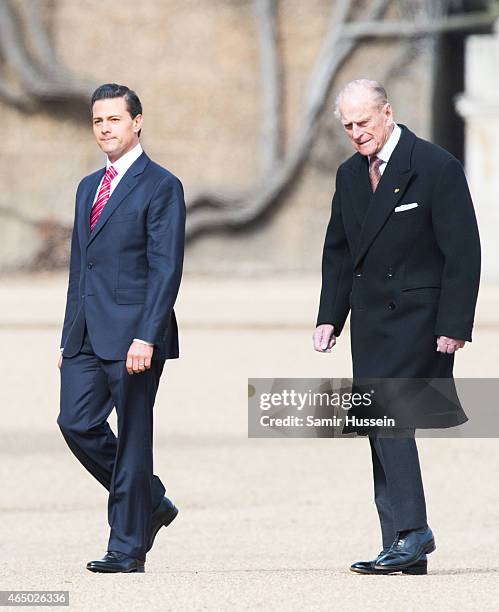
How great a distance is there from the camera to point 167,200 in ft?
16.1

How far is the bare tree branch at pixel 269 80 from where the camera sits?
→ 63.1 feet

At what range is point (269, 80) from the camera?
1920 cm

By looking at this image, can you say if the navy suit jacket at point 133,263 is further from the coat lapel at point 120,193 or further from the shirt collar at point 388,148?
the shirt collar at point 388,148

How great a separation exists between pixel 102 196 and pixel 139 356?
540 mm

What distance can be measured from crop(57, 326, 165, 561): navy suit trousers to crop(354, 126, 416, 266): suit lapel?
731 mm

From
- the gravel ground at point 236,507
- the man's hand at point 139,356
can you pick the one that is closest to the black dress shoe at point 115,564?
the gravel ground at point 236,507

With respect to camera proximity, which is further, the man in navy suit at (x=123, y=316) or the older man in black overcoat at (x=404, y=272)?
the man in navy suit at (x=123, y=316)

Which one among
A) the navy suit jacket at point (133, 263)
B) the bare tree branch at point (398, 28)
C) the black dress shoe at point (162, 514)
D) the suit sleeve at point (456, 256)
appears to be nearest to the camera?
the suit sleeve at point (456, 256)

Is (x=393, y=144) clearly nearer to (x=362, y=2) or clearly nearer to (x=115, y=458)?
(x=115, y=458)

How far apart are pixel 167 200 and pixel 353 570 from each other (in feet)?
3.98

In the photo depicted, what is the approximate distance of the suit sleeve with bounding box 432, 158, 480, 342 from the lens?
4723 mm

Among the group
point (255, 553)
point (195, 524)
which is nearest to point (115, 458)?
point (255, 553)

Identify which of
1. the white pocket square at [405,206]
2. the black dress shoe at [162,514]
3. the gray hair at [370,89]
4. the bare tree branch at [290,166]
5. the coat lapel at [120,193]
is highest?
the bare tree branch at [290,166]

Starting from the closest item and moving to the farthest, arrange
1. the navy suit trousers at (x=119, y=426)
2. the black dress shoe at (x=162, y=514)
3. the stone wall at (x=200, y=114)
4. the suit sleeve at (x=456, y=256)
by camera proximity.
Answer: the suit sleeve at (x=456, y=256) < the navy suit trousers at (x=119, y=426) < the black dress shoe at (x=162, y=514) < the stone wall at (x=200, y=114)
